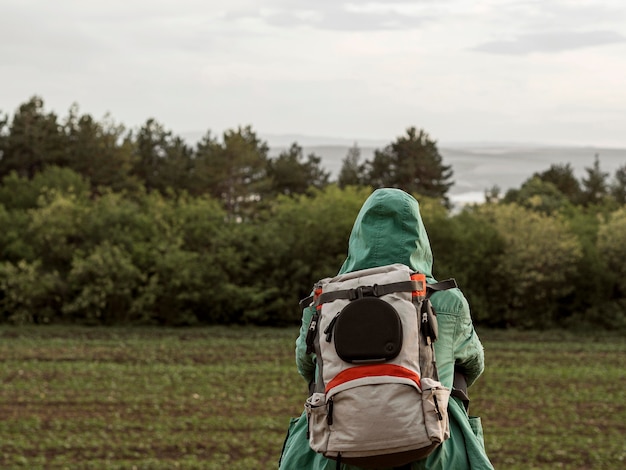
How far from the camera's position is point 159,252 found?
135 feet

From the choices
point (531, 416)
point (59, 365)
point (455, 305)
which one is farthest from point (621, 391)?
point (455, 305)

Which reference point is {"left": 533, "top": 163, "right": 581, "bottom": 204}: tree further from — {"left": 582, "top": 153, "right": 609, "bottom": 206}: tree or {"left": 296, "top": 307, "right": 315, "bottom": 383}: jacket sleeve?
{"left": 296, "top": 307, "right": 315, "bottom": 383}: jacket sleeve

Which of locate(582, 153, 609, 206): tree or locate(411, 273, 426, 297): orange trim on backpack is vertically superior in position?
locate(582, 153, 609, 206): tree

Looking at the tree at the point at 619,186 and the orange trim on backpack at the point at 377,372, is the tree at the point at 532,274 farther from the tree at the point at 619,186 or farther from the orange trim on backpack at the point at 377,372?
the orange trim on backpack at the point at 377,372

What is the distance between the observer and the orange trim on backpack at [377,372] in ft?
9.53

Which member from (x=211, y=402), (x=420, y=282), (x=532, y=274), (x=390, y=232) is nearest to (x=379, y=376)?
(x=420, y=282)

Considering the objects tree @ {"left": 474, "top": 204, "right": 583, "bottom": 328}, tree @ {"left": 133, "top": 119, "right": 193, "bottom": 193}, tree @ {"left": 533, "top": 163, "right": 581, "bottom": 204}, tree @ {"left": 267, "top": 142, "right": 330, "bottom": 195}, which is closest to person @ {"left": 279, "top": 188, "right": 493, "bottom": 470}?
tree @ {"left": 474, "top": 204, "right": 583, "bottom": 328}

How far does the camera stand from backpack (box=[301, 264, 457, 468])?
9.41 ft

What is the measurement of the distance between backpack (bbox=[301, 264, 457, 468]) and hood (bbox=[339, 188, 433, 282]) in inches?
4.4

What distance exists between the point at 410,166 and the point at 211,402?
44883 millimetres

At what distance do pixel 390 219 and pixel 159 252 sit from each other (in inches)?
1519

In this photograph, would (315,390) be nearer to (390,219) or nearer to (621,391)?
(390,219)

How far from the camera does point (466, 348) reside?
313cm

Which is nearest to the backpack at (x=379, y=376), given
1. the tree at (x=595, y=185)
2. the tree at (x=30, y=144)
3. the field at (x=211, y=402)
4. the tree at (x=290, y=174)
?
the field at (x=211, y=402)
